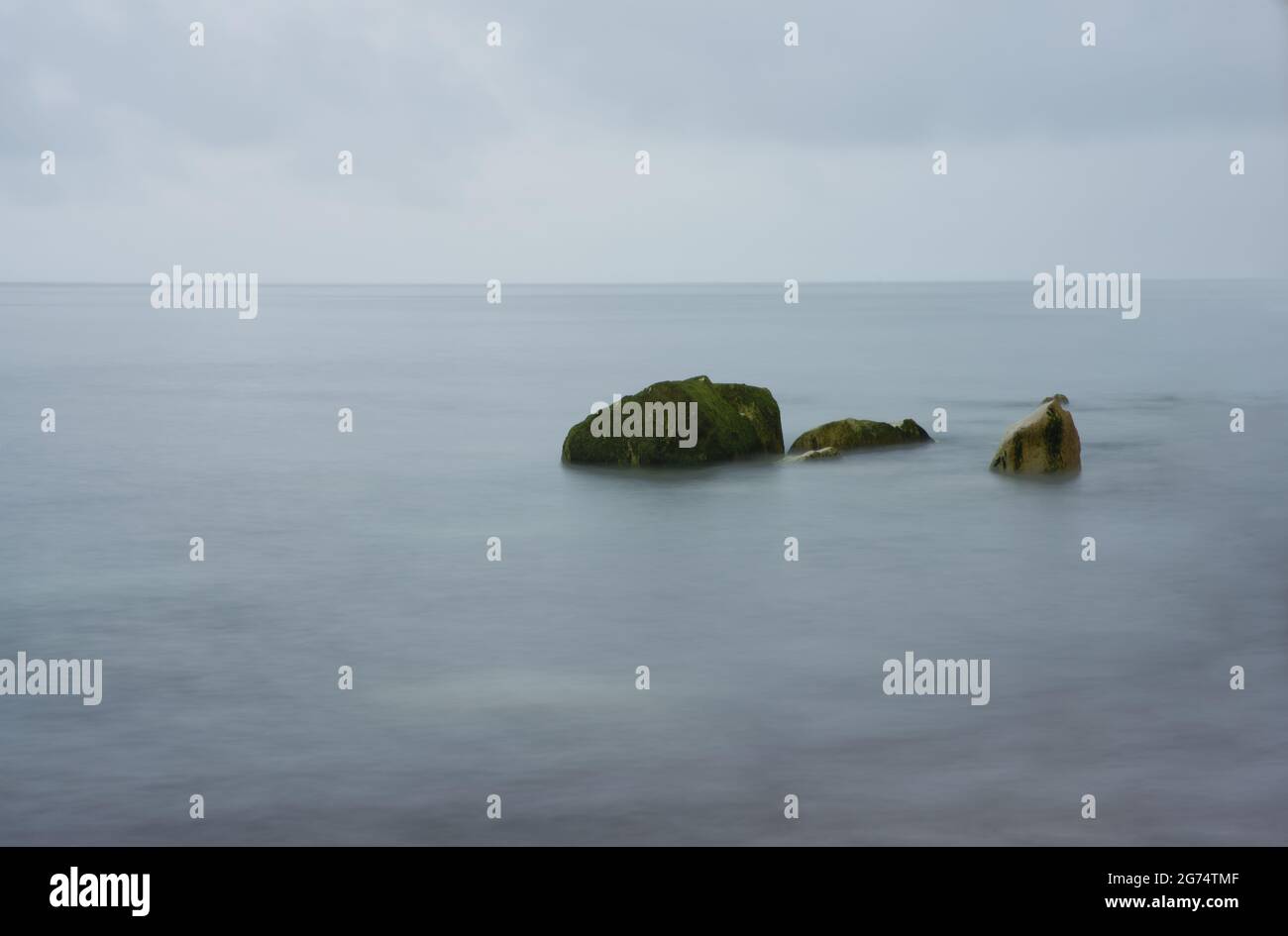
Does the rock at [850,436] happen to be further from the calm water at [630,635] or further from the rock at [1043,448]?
the rock at [1043,448]

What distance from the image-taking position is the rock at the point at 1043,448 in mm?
18672

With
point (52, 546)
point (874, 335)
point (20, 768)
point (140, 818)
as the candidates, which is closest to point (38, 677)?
point (20, 768)

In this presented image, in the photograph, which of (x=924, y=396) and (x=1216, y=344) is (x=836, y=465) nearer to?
(x=924, y=396)

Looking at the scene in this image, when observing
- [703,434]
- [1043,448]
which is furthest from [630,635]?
[1043,448]

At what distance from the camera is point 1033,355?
46531mm

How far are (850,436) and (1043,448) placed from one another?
2.77m

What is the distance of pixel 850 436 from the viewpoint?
20375 mm

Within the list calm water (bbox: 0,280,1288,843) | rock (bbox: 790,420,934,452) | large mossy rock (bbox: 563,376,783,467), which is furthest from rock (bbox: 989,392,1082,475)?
large mossy rock (bbox: 563,376,783,467)

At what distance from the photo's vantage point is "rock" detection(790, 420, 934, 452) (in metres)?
20.2

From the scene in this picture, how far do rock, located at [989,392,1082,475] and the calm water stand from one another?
424 mm

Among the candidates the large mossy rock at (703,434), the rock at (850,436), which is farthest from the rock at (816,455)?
the large mossy rock at (703,434)

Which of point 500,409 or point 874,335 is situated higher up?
point 874,335

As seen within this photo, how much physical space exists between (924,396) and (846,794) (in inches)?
979

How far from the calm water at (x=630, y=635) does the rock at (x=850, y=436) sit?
19.2 inches
